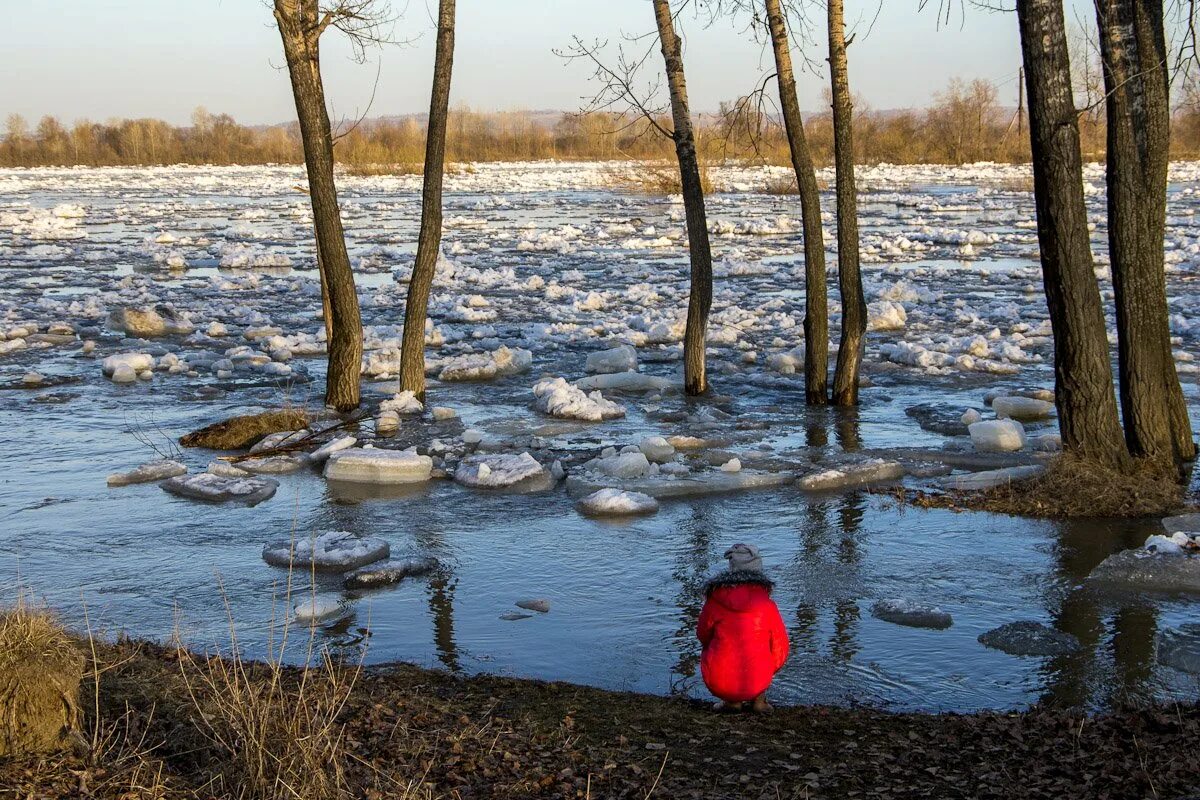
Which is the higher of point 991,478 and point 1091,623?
point 991,478

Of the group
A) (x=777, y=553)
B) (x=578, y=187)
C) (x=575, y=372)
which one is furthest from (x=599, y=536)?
(x=578, y=187)

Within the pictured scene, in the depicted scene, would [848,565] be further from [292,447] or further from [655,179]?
[655,179]

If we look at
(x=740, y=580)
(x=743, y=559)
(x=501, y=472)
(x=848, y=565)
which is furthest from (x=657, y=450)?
(x=740, y=580)

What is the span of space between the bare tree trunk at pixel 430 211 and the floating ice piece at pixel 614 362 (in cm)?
286

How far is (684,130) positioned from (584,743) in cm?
810

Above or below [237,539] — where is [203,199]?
above

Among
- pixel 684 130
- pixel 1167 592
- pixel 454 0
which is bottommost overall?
pixel 1167 592

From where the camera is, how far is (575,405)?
1181 centimetres

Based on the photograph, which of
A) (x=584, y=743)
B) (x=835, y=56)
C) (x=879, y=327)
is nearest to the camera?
(x=584, y=743)

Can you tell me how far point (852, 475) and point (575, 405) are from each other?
11.1ft

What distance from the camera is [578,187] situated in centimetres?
6153

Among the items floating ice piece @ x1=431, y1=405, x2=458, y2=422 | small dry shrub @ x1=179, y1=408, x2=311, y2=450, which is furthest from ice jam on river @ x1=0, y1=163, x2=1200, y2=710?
small dry shrub @ x1=179, y1=408, x2=311, y2=450

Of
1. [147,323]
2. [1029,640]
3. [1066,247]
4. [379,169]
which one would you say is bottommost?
[1029,640]

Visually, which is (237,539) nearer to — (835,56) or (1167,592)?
(1167,592)
